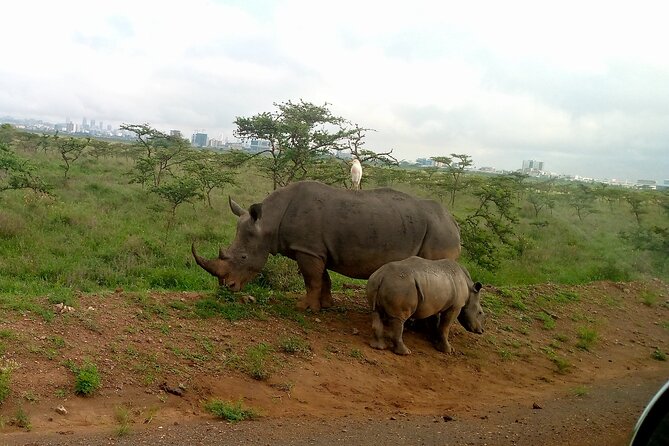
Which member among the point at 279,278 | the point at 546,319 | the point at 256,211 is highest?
the point at 256,211

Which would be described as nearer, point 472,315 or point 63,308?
point 63,308

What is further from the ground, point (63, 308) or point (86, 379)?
point (63, 308)

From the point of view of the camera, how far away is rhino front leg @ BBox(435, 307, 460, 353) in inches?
337

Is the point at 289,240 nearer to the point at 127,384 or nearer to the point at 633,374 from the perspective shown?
the point at 127,384

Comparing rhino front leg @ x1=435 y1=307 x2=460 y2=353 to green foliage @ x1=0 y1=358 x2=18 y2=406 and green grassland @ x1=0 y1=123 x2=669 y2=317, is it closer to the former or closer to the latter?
green grassland @ x1=0 y1=123 x2=669 y2=317

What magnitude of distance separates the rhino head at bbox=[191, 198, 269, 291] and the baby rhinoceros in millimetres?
1877

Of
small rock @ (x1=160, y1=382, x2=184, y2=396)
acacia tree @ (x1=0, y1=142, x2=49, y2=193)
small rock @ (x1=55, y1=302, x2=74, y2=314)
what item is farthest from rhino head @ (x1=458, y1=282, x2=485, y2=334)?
acacia tree @ (x1=0, y1=142, x2=49, y2=193)

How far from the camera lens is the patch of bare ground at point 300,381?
5.49m

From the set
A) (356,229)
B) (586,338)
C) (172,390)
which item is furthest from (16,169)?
(586,338)

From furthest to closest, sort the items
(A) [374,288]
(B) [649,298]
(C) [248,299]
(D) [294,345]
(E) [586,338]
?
(B) [649,298] → (E) [586,338] → (C) [248,299] → (A) [374,288] → (D) [294,345]

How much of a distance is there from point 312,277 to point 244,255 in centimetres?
109

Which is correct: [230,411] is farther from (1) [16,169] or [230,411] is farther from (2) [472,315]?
(1) [16,169]

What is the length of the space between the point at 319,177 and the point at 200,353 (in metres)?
10.3

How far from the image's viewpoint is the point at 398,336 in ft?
26.7
